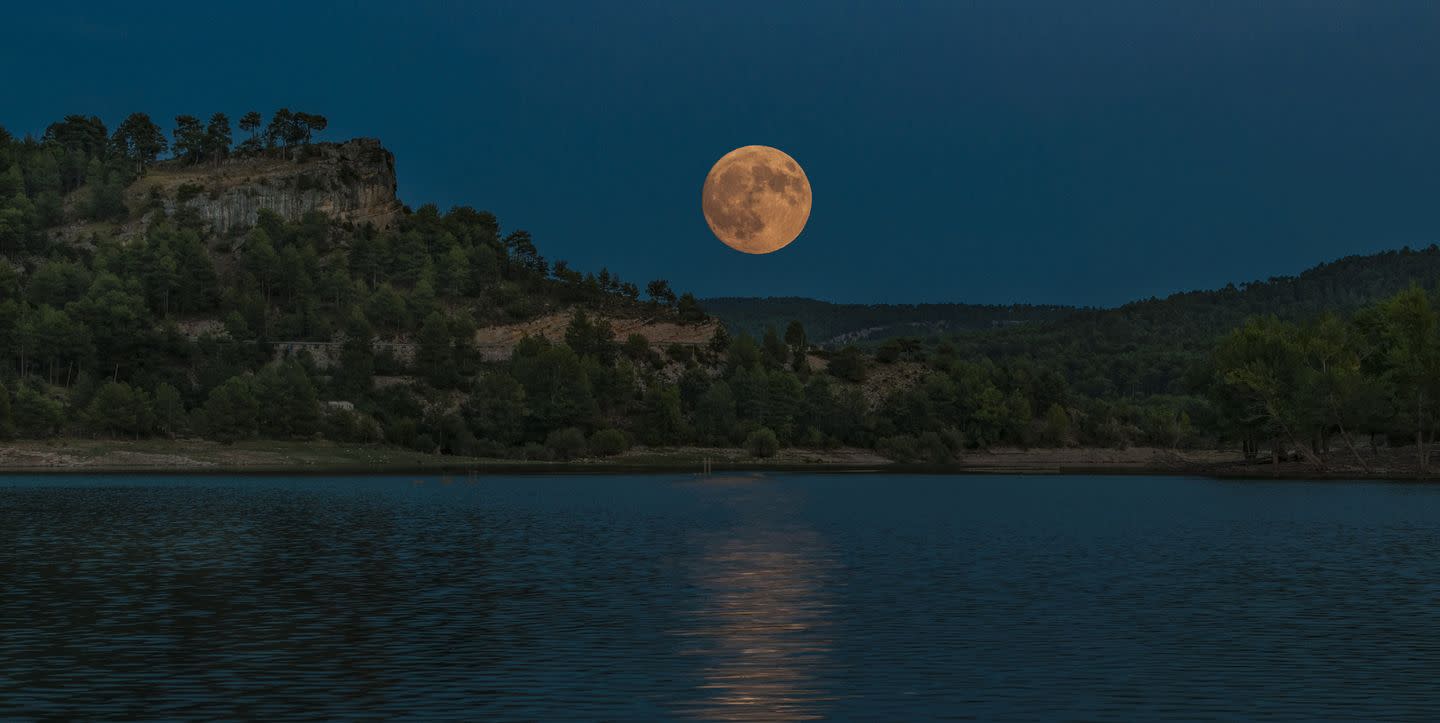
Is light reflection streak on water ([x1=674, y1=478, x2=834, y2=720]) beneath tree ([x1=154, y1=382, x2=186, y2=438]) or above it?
beneath

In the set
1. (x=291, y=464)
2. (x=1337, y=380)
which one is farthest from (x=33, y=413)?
(x=1337, y=380)

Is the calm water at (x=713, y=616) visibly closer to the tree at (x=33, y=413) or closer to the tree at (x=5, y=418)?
the tree at (x=5, y=418)

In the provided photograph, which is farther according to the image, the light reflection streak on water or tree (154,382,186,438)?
tree (154,382,186,438)

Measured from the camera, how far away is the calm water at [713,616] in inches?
1169

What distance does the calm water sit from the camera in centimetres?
2970

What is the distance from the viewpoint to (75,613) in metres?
42.8

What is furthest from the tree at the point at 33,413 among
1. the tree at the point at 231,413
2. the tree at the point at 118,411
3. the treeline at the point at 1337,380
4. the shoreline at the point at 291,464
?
the treeline at the point at 1337,380

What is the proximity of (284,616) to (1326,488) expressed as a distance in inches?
4798

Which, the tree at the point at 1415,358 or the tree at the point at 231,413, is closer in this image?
the tree at the point at 1415,358

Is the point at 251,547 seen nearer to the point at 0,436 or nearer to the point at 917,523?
the point at 917,523

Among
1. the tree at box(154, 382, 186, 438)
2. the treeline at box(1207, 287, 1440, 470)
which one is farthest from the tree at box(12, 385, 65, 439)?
the treeline at box(1207, 287, 1440, 470)

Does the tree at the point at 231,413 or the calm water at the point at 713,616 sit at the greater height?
the tree at the point at 231,413

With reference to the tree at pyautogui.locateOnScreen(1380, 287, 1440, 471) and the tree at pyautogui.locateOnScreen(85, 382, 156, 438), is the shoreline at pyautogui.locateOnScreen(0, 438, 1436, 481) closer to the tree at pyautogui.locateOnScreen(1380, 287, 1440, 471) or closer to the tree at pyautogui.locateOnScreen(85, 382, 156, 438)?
the tree at pyautogui.locateOnScreen(85, 382, 156, 438)

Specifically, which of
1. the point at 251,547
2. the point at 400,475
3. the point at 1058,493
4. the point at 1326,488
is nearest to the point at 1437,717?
the point at 251,547
